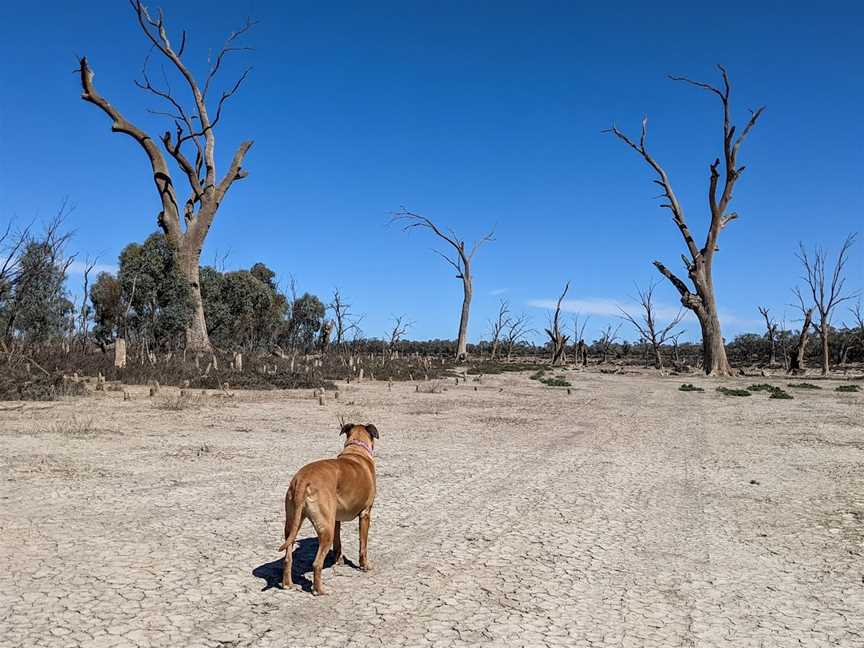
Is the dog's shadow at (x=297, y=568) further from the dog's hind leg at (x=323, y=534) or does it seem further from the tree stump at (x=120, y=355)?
the tree stump at (x=120, y=355)

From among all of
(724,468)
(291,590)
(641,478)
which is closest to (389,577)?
(291,590)

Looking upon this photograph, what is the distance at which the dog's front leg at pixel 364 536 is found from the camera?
475 centimetres

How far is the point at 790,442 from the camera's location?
40.8ft

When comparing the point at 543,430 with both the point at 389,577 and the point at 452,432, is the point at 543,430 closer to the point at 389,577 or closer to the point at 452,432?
the point at 452,432

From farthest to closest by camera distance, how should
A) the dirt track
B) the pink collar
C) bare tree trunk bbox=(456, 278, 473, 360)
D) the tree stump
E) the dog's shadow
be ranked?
bare tree trunk bbox=(456, 278, 473, 360) → the tree stump → the pink collar → the dog's shadow → the dirt track

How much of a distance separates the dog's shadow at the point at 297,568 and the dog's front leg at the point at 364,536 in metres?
0.13

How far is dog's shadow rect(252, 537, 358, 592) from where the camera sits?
4.56 meters

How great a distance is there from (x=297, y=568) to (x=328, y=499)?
1.08 m

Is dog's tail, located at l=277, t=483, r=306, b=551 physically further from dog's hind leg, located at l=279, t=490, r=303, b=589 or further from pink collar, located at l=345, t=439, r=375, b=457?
pink collar, located at l=345, t=439, r=375, b=457

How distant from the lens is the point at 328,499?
4191mm

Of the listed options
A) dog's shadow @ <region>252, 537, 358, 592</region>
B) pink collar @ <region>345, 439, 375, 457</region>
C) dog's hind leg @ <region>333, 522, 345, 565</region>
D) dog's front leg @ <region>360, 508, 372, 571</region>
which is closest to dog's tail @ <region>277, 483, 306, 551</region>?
dog's shadow @ <region>252, 537, 358, 592</region>

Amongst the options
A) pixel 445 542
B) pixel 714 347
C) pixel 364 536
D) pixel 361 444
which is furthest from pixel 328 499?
pixel 714 347

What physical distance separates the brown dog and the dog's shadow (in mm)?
93

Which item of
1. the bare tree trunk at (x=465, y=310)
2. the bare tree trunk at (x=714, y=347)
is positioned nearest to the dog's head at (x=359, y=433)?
the bare tree trunk at (x=714, y=347)
